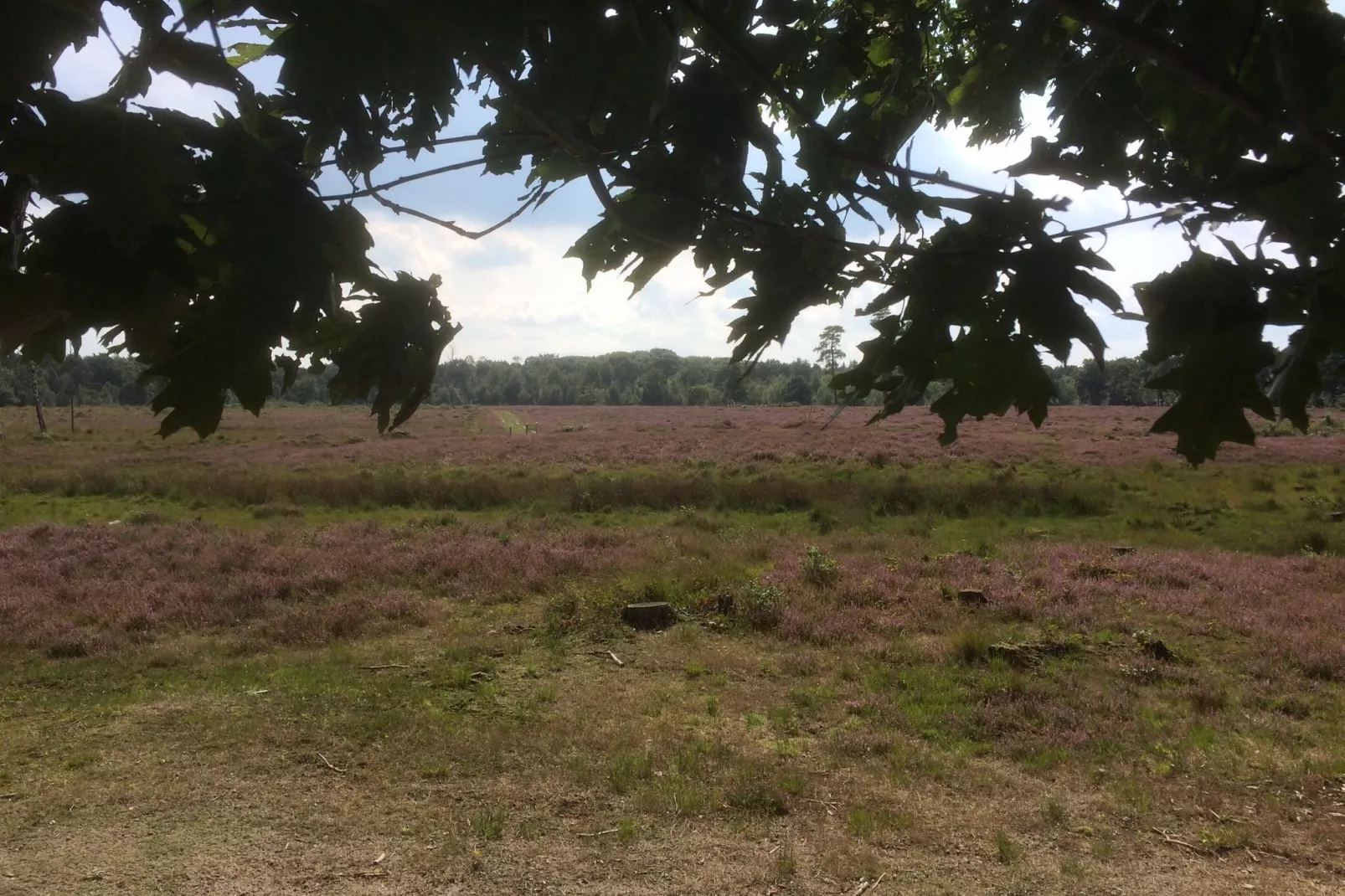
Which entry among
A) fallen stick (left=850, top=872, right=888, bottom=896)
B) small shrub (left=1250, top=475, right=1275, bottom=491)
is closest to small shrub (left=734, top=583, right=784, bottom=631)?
fallen stick (left=850, top=872, right=888, bottom=896)

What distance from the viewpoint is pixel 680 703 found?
303 inches

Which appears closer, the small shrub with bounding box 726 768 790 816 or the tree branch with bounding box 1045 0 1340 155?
the tree branch with bounding box 1045 0 1340 155

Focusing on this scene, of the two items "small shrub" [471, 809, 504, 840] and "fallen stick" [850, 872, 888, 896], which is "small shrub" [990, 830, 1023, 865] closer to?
"fallen stick" [850, 872, 888, 896]

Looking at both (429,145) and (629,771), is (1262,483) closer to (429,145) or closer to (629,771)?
(629,771)

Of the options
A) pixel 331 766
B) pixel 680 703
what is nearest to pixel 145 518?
pixel 331 766

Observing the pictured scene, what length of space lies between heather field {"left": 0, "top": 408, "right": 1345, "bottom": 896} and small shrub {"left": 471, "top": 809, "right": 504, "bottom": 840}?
25 millimetres

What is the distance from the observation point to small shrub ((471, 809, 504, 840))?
5523 millimetres

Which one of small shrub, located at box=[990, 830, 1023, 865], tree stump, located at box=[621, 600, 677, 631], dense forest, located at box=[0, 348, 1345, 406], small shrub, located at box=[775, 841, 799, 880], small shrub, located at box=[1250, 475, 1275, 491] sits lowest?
small shrub, located at box=[775, 841, 799, 880]

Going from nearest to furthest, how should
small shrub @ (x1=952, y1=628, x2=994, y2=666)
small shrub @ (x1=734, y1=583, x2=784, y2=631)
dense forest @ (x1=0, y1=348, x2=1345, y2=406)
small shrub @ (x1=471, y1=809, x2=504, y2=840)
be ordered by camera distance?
dense forest @ (x1=0, y1=348, x2=1345, y2=406)
small shrub @ (x1=471, y1=809, x2=504, y2=840)
small shrub @ (x1=952, y1=628, x2=994, y2=666)
small shrub @ (x1=734, y1=583, x2=784, y2=631)

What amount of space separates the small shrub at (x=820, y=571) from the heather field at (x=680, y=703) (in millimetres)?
46

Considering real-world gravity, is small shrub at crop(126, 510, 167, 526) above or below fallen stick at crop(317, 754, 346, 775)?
above

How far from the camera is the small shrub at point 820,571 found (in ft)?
37.0

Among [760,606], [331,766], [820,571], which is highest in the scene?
[820,571]

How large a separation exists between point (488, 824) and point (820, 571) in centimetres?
670
